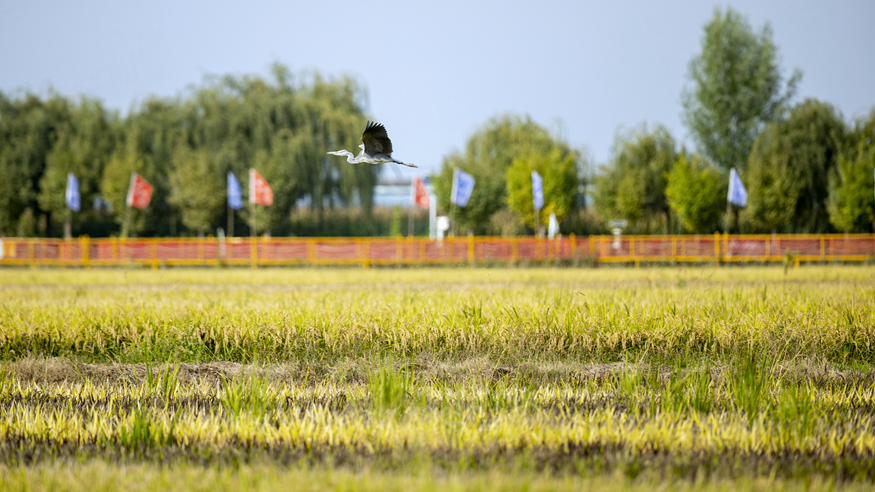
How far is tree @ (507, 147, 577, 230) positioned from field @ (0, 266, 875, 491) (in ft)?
83.7

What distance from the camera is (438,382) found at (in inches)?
255

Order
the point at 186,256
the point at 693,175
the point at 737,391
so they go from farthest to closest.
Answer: the point at 693,175 → the point at 186,256 → the point at 737,391

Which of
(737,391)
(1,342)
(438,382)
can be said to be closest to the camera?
(737,391)

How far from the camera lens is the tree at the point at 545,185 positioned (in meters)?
35.8

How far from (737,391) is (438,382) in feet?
9.08

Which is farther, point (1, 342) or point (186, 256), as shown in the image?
point (186, 256)

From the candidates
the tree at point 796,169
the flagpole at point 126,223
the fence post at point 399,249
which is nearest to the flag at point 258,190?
the fence post at point 399,249

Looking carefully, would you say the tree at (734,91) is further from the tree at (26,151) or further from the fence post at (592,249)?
the tree at (26,151)

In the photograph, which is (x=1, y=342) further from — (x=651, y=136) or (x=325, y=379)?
(x=651, y=136)

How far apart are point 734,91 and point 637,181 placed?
43.4 feet

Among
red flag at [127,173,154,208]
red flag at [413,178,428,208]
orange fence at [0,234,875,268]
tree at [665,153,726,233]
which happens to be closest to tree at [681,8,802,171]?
tree at [665,153,726,233]

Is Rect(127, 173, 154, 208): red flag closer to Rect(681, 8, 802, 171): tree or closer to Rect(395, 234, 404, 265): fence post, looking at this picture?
Rect(395, 234, 404, 265): fence post

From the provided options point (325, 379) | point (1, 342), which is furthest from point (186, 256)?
point (325, 379)

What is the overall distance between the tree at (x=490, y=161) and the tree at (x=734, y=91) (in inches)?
395
